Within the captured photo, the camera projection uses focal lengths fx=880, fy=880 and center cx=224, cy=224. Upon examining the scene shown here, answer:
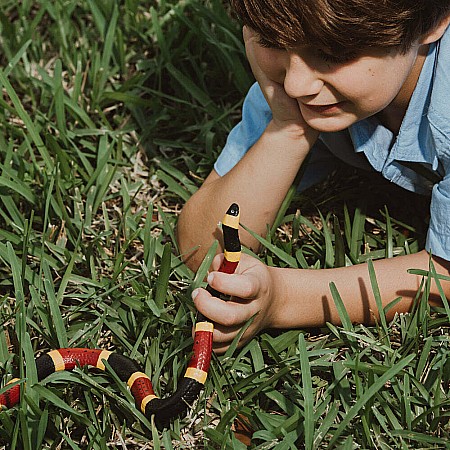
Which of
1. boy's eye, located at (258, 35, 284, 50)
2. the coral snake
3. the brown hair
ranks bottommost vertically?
the coral snake

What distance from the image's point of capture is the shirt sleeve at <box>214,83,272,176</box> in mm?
2555

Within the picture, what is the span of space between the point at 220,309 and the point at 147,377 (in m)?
0.25

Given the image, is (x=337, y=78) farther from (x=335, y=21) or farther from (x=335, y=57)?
(x=335, y=21)

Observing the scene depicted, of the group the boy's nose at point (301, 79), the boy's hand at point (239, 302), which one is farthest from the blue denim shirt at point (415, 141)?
the boy's hand at point (239, 302)

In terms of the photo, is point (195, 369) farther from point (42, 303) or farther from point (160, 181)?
point (160, 181)

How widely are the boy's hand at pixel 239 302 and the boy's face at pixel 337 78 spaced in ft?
1.34

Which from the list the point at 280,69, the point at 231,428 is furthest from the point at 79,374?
the point at 280,69

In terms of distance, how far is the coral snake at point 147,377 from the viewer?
1.96m

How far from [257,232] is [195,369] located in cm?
57

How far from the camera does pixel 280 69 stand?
212 centimetres

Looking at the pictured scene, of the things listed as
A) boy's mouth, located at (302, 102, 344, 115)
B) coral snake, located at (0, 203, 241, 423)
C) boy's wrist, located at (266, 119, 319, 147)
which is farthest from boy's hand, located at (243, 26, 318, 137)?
coral snake, located at (0, 203, 241, 423)

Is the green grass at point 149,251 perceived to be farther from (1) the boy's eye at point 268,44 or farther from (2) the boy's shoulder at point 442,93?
(1) the boy's eye at point 268,44

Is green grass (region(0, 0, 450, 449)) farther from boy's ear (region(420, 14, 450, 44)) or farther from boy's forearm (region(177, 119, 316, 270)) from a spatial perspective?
boy's ear (region(420, 14, 450, 44))

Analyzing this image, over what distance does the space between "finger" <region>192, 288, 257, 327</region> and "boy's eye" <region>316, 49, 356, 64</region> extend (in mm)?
590
